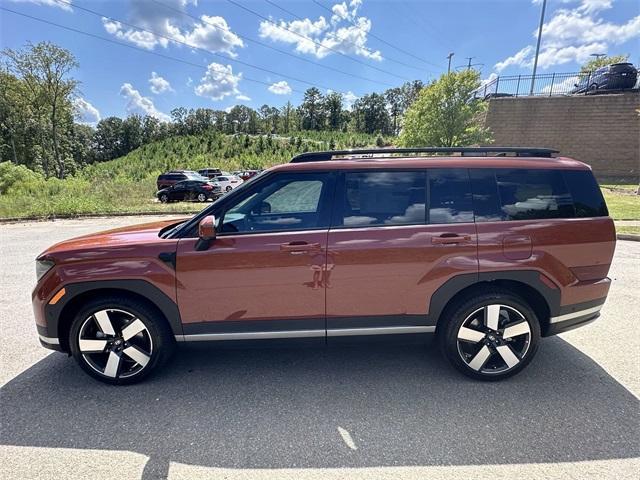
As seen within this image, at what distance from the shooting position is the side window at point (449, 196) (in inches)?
115

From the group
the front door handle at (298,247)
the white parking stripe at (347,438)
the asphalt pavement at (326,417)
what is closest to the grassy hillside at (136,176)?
the asphalt pavement at (326,417)

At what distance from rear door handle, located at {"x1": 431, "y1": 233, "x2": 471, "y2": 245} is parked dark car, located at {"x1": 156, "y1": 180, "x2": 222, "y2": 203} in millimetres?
18646

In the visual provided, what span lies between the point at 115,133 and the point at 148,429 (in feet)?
333

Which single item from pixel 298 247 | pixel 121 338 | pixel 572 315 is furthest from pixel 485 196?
pixel 121 338

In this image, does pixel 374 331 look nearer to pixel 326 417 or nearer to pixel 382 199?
pixel 326 417

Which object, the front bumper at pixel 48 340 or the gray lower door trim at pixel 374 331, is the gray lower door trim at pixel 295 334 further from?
the front bumper at pixel 48 340

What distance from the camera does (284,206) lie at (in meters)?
3.13

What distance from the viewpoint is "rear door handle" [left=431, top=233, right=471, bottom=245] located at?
2.85m

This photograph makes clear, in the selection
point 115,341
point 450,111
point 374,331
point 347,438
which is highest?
point 450,111

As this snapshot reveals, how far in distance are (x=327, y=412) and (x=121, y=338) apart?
1807 mm

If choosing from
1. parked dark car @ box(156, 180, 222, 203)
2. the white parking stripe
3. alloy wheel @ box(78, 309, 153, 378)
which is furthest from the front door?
parked dark car @ box(156, 180, 222, 203)

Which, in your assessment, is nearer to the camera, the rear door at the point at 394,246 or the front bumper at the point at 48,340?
the rear door at the point at 394,246

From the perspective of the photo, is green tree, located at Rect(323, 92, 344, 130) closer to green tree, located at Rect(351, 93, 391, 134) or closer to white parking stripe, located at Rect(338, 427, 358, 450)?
green tree, located at Rect(351, 93, 391, 134)

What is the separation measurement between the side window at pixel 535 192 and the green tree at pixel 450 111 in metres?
16.5
